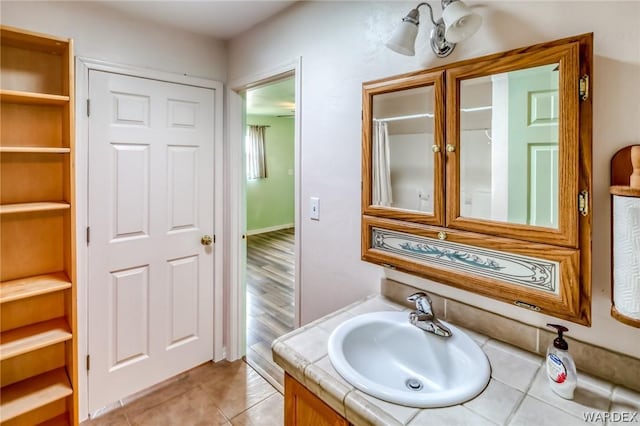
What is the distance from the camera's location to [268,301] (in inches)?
143

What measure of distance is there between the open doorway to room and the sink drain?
4.48 ft

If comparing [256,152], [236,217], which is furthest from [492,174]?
[256,152]

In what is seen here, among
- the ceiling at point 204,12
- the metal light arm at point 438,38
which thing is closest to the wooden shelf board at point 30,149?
the ceiling at point 204,12

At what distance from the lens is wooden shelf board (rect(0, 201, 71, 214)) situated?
1.45 m

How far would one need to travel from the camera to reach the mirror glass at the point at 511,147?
933 mm

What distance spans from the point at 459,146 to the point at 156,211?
180cm

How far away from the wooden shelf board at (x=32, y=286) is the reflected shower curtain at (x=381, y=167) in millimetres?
1516

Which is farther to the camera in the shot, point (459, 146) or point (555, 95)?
point (459, 146)

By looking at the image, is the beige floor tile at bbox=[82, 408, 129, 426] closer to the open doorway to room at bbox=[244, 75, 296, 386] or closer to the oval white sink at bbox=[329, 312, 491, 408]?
the open doorway to room at bbox=[244, 75, 296, 386]

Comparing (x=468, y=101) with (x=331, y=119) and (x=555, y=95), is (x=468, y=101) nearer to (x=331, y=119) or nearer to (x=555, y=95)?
(x=555, y=95)

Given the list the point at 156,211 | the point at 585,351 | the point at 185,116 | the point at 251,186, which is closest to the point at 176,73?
the point at 185,116

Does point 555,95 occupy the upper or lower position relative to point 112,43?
lower

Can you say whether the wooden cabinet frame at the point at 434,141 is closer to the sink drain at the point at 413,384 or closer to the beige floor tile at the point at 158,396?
the sink drain at the point at 413,384

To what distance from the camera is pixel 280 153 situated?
7.30 meters
